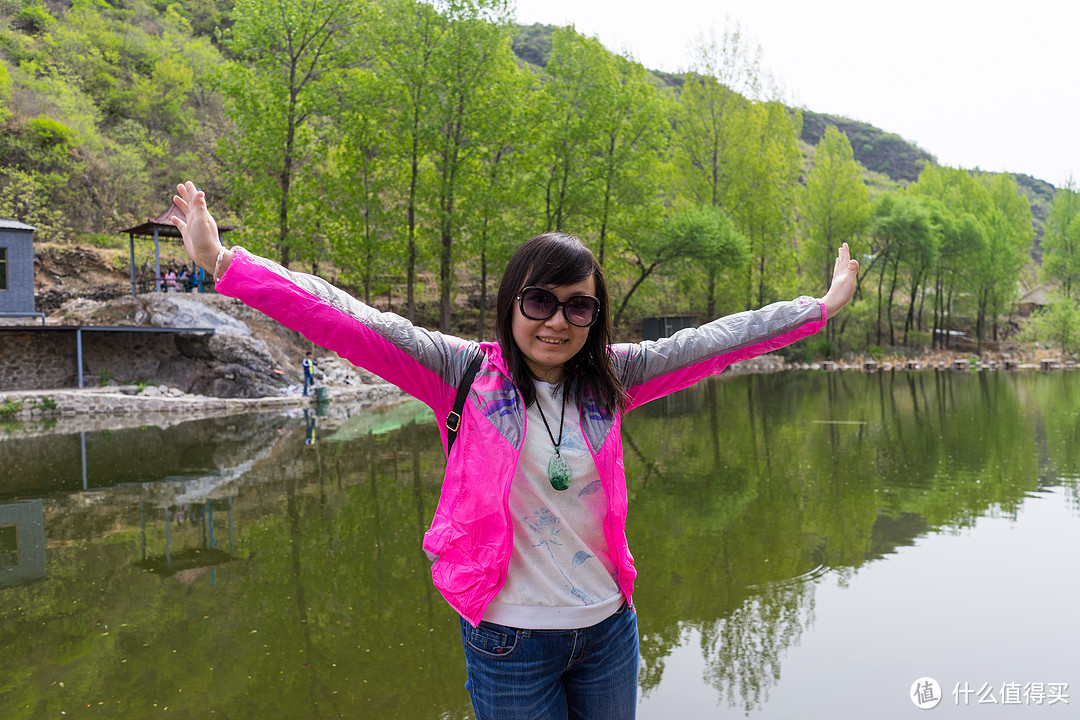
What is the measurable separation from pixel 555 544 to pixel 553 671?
27 centimetres

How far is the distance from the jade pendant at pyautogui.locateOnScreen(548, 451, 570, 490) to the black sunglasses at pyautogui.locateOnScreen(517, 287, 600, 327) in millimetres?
324

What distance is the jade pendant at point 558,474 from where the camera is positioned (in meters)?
1.56

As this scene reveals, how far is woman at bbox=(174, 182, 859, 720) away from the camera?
151cm

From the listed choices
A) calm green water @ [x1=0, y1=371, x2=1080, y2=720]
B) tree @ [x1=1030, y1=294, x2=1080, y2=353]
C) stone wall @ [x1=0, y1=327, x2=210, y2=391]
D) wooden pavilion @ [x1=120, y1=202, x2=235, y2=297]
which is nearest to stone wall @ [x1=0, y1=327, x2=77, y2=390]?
stone wall @ [x1=0, y1=327, x2=210, y2=391]

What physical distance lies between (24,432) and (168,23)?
177 feet

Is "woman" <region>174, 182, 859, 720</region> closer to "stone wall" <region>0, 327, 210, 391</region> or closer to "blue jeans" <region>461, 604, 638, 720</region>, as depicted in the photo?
"blue jeans" <region>461, 604, 638, 720</region>

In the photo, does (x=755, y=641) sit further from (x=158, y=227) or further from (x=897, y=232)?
(x=897, y=232)

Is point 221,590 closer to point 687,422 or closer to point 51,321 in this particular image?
point 687,422

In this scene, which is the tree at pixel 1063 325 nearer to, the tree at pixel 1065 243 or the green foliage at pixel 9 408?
the tree at pixel 1065 243

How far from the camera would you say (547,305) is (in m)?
1.63

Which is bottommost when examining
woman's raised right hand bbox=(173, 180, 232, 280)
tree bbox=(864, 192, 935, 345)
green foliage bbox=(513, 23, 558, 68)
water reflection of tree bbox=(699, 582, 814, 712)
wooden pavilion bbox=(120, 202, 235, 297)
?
water reflection of tree bbox=(699, 582, 814, 712)

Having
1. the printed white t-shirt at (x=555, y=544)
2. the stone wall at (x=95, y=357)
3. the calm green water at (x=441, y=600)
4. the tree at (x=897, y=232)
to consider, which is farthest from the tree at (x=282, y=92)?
the tree at (x=897, y=232)

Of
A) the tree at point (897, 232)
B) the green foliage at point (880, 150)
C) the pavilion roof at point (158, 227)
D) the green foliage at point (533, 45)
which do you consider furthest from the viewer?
the green foliage at point (880, 150)

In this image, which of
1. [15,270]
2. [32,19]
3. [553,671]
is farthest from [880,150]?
[553,671]
